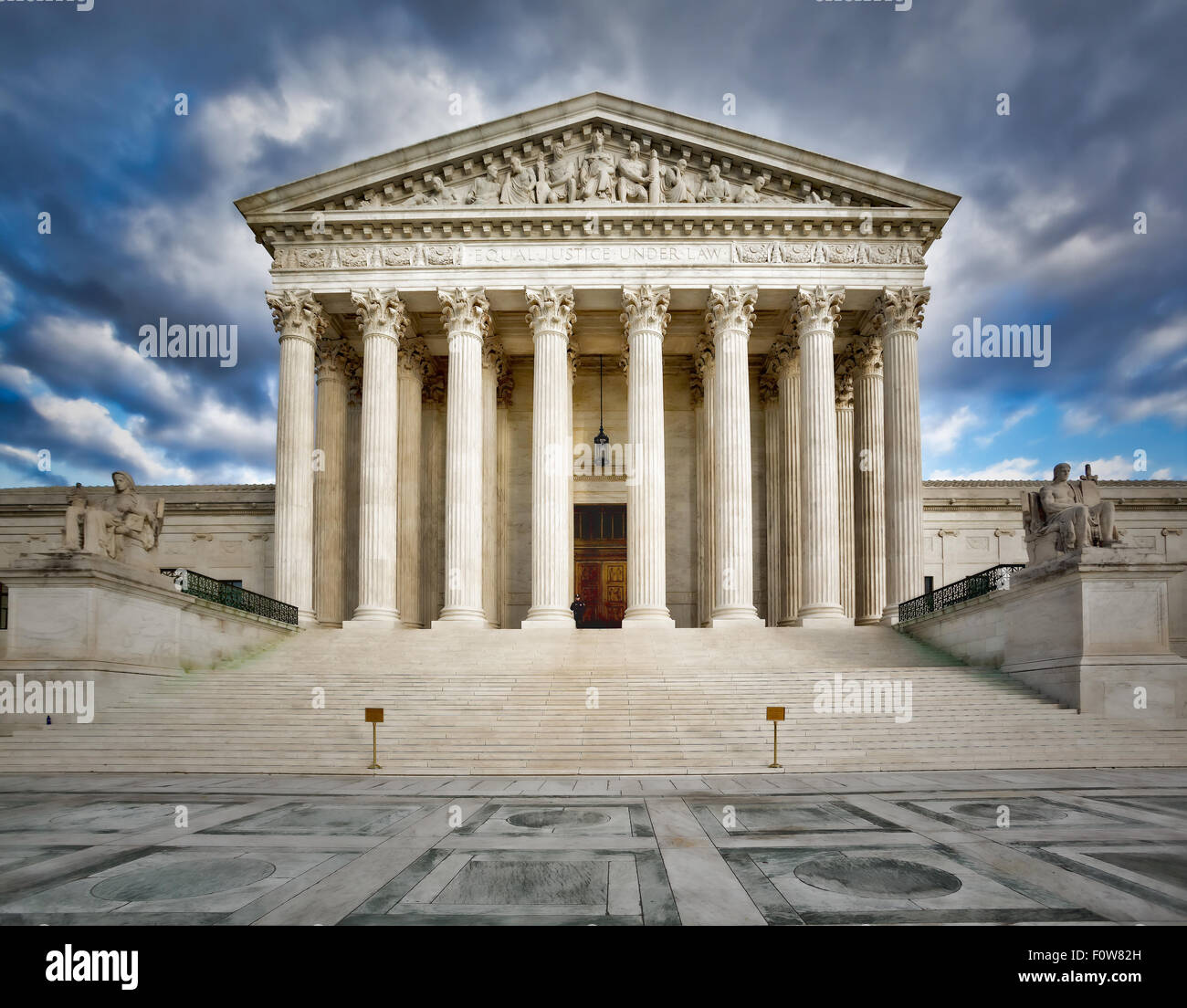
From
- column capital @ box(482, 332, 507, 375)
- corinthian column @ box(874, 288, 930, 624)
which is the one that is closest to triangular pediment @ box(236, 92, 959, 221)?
corinthian column @ box(874, 288, 930, 624)

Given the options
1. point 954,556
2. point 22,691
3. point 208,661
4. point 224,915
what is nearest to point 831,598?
point 954,556

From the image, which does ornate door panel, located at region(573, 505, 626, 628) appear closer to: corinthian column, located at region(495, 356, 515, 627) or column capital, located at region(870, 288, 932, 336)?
corinthian column, located at region(495, 356, 515, 627)

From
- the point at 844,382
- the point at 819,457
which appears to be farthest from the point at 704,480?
the point at 844,382

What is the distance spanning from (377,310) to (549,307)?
6957 millimetres

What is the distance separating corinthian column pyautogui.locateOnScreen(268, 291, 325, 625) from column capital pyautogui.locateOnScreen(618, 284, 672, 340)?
12751 mm

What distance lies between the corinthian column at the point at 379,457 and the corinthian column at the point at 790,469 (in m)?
17.3

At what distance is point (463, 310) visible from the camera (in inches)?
1291

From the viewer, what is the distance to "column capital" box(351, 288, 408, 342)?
1297 inches

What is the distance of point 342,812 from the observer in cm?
1117

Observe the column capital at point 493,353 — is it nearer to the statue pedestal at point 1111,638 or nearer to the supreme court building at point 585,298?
the supreme court building at point 585,298

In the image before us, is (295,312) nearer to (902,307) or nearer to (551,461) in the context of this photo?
(551,461)

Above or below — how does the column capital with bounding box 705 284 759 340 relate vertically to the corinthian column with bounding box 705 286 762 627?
above

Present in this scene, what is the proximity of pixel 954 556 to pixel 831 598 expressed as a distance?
14.3 meters

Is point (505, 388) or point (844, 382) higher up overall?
point (505, 388)
